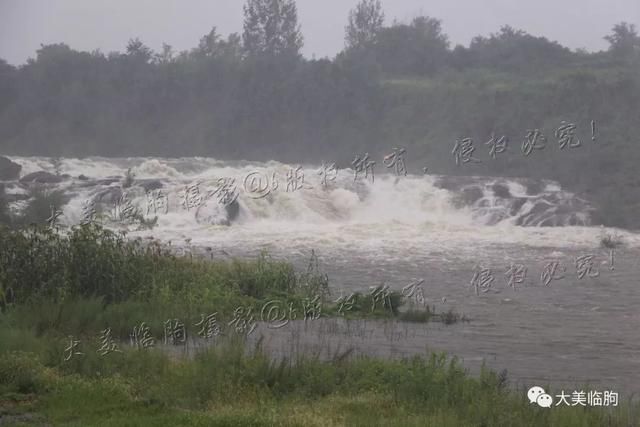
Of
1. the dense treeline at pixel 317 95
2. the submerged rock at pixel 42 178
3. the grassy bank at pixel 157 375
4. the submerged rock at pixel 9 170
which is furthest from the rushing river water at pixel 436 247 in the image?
the dense treeline at pixel 317 95

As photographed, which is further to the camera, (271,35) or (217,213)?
(271,35)

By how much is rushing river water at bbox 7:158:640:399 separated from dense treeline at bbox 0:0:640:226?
25.6 ft

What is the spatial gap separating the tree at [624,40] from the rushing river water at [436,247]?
1568 centimetres

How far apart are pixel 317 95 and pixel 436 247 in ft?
82.3

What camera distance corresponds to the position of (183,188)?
24.0 metres

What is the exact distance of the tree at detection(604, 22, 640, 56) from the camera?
4162cm

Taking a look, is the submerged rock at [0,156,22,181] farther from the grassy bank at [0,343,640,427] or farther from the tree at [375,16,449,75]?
the tree at [375,16,449,75]

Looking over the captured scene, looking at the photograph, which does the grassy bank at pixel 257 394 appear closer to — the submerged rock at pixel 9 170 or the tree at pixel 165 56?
the submerged rock at pixel 9 170

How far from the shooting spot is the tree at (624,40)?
4162 centimetres

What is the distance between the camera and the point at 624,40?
1654 inches

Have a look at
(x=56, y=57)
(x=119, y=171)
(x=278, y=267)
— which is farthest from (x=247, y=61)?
(x=278, y=267)

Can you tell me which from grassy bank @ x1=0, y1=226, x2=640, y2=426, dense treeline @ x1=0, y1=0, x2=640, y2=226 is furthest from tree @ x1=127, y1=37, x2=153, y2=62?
grassy bank @ x1=0, y1=226, x2=640, y2=426

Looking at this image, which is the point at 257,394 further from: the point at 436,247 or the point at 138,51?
the point at 138,51

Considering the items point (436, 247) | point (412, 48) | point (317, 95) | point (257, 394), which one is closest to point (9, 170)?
point (436, 247)
